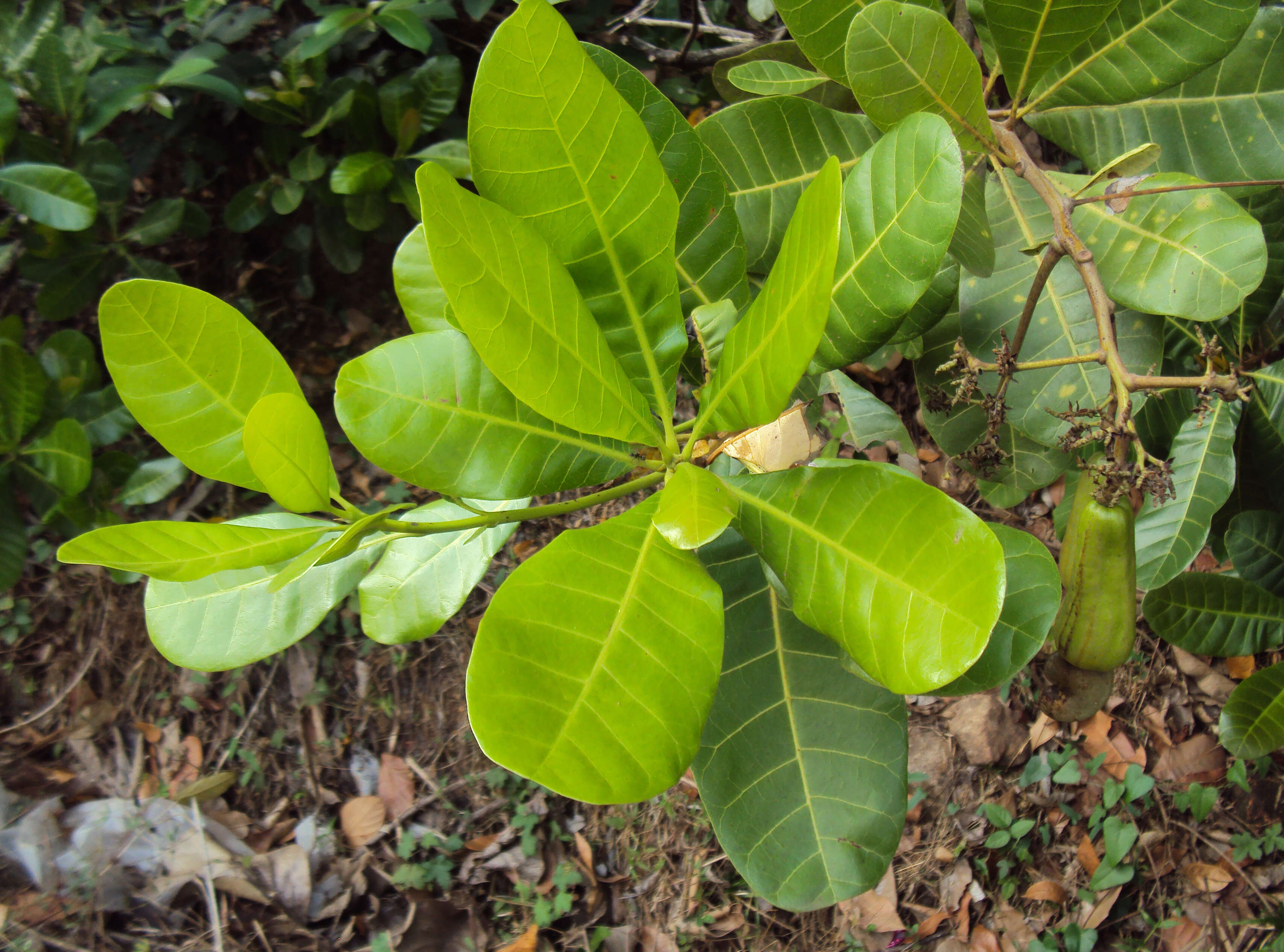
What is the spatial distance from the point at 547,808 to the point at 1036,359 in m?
1.68

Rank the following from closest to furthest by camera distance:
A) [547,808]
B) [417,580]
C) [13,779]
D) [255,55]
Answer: [417,580] < [255,55] < [547,808] < [13,779]

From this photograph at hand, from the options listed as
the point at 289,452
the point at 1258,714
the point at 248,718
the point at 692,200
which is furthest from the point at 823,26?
the point at 248,718

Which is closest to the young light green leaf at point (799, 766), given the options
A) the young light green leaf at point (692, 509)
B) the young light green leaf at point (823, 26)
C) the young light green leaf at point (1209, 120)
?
the young light green leaf at point (692, 509)

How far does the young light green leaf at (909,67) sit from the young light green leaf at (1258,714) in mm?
1078

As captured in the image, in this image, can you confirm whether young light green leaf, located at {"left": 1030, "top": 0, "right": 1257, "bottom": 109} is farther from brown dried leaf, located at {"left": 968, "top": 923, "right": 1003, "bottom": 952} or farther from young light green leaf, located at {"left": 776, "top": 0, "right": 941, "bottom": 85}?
brown dried leaf, located at {"left": 968, "top": 923, "right": 1003, "bottom": 952}

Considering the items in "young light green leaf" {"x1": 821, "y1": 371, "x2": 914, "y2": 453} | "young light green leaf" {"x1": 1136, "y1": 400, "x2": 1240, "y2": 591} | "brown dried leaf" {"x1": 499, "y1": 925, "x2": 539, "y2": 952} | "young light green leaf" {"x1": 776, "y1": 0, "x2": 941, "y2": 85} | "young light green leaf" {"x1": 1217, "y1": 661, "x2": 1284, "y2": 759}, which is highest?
"young light green leaf" {"x1": 776, "y1": 0, "x2": 941, "y2": 85}

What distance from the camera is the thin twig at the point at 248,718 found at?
226 cm

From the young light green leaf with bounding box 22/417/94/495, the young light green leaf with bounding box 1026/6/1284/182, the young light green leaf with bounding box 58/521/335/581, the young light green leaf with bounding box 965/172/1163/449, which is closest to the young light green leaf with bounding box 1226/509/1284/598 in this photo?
the young light green leaf with bounding box 965/172/1163/449

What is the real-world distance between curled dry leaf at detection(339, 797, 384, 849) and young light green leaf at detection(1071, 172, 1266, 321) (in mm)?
2138

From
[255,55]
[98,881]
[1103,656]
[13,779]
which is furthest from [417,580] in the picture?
[13,779]

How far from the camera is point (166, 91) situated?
1850 mm

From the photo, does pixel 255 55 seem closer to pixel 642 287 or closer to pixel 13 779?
pixel 642 287

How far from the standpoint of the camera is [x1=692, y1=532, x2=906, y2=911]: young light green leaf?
70 cm

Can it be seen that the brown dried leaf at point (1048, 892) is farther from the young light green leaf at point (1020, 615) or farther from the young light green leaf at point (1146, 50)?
the young light green leaf at point (1146, 50)
